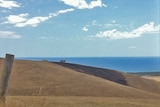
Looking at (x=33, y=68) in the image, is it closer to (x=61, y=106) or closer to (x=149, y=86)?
(x=149, y=86)

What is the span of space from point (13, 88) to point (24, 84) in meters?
2.74

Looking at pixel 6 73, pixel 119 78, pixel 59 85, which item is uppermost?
pixel 6 73

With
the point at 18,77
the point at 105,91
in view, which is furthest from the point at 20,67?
the point at 105,91

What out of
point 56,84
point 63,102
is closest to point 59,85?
point 56,84

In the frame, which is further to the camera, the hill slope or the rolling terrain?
the hill slope

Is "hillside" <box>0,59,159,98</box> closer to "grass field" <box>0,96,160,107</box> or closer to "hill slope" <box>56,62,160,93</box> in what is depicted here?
"hill slope" <box>56,62,160,93</box>

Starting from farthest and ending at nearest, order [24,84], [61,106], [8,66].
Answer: [24,84], [61,106], [8,66]

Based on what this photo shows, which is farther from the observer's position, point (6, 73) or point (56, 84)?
point (56, 84)

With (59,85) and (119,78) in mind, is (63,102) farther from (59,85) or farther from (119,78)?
(119,78)

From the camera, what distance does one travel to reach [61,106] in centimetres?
1934

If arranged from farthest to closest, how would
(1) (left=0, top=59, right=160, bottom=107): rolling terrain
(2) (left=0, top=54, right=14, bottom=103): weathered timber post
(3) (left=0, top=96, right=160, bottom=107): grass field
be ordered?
(1) (left=0, top=59, right=160, bottom=107): rolling terrain < (3) (left=0, top=96, right=160, bottom=107): grass field < (2) (left=0, top=54, right=14, bottom=103): weathered timber post

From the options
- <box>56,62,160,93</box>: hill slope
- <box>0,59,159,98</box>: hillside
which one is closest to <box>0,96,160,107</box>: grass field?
<box>0,59,159,98</box>: hillside

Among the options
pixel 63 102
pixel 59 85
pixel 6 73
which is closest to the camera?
pixel 6 73

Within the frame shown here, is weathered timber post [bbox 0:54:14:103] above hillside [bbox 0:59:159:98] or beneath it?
above
